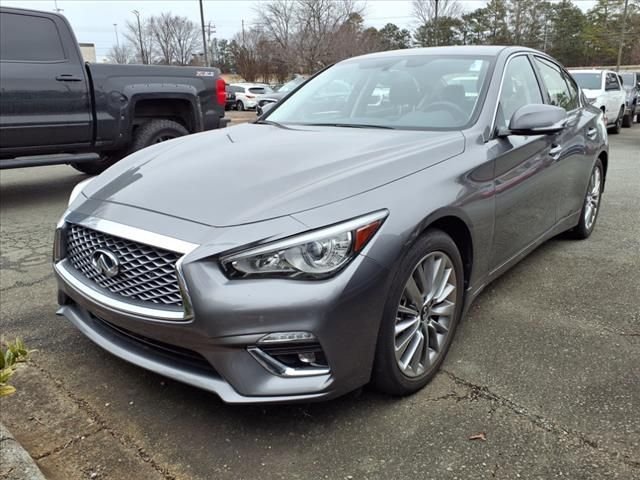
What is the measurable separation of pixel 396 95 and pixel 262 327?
2.00 metres

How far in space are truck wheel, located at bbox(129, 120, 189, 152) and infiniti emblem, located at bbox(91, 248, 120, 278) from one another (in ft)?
15.4

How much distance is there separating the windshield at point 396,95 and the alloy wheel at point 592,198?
1932mm

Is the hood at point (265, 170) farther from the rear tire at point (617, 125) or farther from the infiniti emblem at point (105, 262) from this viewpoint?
the rear tire at point (617, 125)

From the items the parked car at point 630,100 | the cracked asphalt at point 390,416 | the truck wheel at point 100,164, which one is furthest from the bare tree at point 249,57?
the cracked asphalt at point 390,416

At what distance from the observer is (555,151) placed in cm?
375

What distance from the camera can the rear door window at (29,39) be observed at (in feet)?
19.4

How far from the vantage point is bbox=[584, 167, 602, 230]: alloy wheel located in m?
4.74

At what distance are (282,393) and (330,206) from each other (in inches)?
29.2

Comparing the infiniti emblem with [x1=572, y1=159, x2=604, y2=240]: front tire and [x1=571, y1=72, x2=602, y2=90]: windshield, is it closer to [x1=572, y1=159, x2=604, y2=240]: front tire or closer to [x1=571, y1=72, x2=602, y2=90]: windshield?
[x1=572, y1=159, x2=604, y2=240]: front tire

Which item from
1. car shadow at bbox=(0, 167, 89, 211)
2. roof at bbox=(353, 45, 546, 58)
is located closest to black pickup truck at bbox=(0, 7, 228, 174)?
car shadow at bbox=(0, 167, 89, 211)

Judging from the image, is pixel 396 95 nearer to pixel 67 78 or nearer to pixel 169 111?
pixel 67 78

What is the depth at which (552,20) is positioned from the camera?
56844mm

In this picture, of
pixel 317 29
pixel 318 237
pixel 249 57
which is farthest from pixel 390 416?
pixel 249 57

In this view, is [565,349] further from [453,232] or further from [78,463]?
[78,463]
